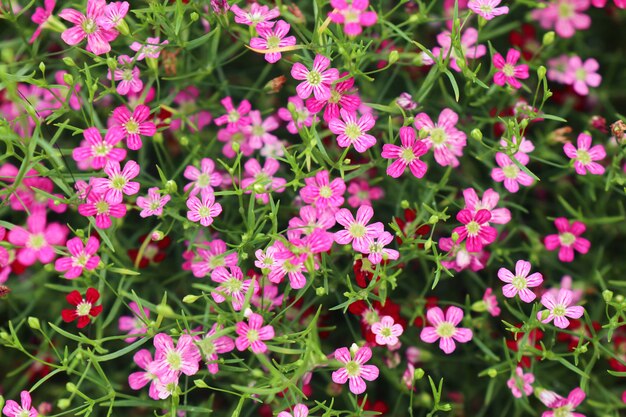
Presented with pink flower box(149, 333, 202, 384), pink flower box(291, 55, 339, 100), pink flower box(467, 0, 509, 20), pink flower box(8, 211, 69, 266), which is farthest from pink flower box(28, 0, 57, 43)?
pink flower box(467, 0, 509, 20)

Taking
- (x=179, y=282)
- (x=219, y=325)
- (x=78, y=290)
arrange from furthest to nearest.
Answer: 1. (x=179, y=282)
2. (x=78, y=290)
3. (x=219, y=325)

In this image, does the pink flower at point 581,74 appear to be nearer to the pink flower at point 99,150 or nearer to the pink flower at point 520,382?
the pink flower at point 520,382

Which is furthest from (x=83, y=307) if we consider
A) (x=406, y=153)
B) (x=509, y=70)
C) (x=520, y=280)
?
(x=509, y=70)

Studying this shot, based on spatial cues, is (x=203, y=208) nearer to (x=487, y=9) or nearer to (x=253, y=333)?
(x=253, y=333)

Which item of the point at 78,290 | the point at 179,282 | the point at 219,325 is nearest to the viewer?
the point at 219,325

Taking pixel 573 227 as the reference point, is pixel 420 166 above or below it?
above

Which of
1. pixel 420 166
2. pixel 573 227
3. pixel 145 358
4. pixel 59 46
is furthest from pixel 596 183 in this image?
pixel 59 46

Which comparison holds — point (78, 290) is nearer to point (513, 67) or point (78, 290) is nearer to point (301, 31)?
point (301, 31)
